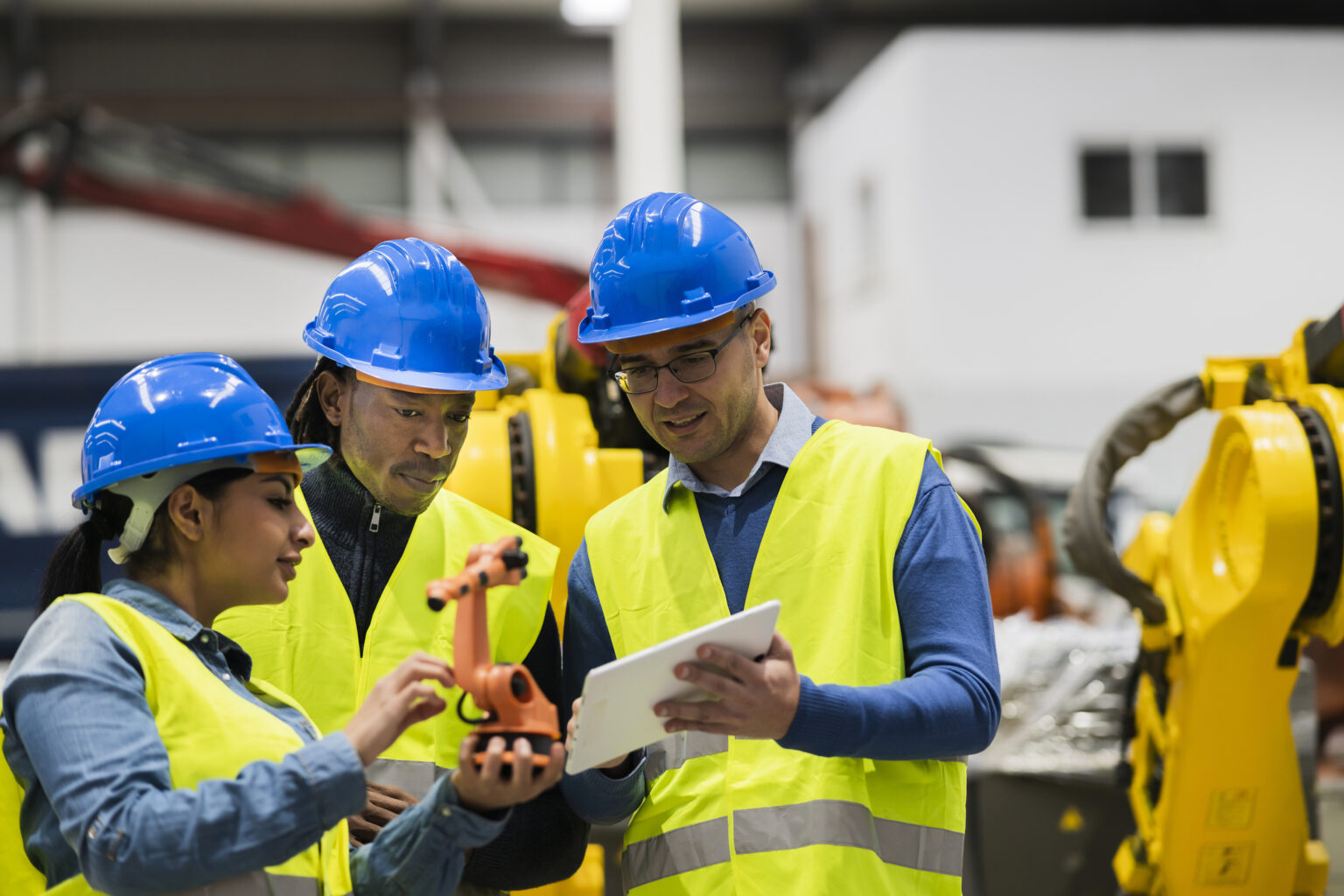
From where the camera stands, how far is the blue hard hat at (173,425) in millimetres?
Answer: 1726

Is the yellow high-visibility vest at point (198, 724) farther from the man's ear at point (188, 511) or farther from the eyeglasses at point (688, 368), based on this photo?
the eyeglasses at point (688, 368)

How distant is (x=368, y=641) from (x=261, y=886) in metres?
0.66

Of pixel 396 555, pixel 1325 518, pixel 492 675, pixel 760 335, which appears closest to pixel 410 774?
pixel 396 555

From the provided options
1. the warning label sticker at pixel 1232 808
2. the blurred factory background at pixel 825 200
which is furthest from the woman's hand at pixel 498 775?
the blurred factory background at pixel 825 200

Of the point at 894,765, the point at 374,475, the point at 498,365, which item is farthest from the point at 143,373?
the point at 894,765

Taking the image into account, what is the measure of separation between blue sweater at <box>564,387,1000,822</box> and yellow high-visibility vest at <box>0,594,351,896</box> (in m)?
0.55

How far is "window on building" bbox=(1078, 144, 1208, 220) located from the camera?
13.1 m

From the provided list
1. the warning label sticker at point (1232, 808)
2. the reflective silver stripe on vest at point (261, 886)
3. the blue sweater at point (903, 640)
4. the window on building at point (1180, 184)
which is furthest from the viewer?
the window on building at point (1180, 184)

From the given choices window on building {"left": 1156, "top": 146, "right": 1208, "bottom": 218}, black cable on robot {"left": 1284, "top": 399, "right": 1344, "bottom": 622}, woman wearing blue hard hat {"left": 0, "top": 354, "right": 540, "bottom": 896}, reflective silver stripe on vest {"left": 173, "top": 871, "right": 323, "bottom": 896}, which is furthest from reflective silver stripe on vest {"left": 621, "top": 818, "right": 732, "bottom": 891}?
window on building {"left": 1156, "top": 146, "right": 1208, "bottom": 218}

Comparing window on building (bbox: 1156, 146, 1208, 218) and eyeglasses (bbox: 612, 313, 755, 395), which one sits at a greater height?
window on building (bbox: 1156, 146, 1208, 218)

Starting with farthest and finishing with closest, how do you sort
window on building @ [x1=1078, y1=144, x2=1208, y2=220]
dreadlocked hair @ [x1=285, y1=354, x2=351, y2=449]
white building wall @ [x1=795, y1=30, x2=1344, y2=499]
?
window on building @ [x1=1078, y1=144, x2=1208, y2=220] < white building wall @ [x1=795, y1=30, x2=1344, y2=499] < dreadlocked hair @ [x1=285, y1=354, x2=351, y2=449]

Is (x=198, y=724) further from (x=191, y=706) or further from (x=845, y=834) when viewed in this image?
(x=845, y=834)

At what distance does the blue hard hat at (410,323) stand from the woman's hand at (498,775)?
2.52ft

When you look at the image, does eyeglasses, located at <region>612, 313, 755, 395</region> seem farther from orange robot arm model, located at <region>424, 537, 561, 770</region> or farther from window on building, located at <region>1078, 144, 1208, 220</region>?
window on building, located at <region>1078, 144, 1208, 220</region>
